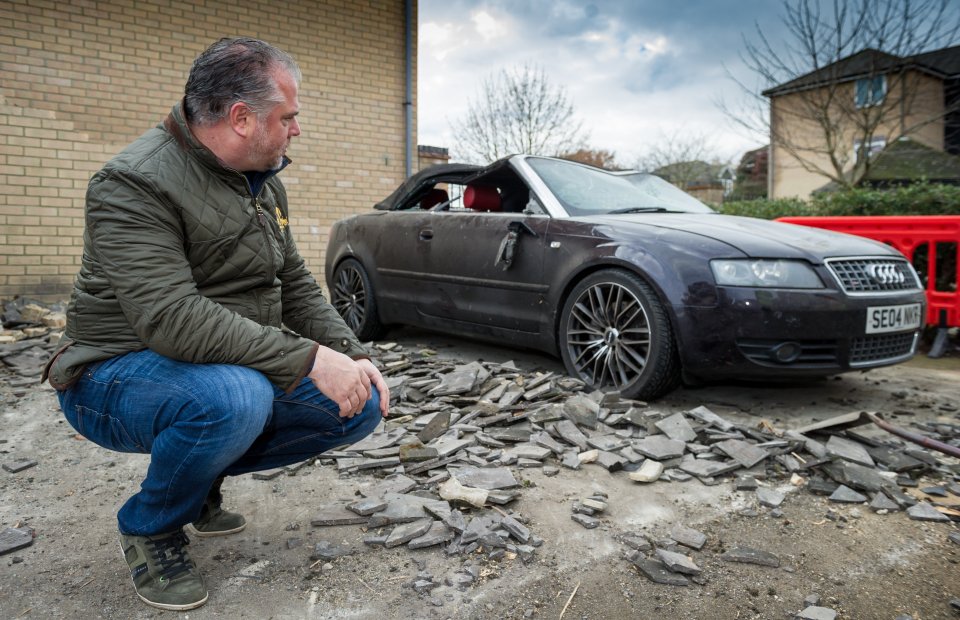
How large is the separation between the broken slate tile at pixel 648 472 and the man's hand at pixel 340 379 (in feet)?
5.10

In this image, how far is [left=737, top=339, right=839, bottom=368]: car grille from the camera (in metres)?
3.92

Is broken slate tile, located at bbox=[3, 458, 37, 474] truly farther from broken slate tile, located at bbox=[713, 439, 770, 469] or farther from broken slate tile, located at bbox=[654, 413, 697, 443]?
broken slate tile, located at bbox=[713, 439, 770, 469]

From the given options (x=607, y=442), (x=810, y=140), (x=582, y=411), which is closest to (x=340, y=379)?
(x=607, y=442)

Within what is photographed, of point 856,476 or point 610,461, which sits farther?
point 610,461

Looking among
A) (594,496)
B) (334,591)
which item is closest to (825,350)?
(594,496)

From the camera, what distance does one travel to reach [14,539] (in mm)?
2533

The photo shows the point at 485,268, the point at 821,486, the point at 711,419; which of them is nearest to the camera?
the point at 821,486

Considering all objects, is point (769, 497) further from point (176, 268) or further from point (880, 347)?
point (176, 268)

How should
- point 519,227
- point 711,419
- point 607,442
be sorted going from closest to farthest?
point 607,442 < point 711,419 < point 519,227

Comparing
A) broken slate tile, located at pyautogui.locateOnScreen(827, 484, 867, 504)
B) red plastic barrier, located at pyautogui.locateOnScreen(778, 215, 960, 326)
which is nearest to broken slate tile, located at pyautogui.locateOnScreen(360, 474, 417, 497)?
broken slate tile, located at pyautogui.locateOnScreen(827, 484, 867, 504)

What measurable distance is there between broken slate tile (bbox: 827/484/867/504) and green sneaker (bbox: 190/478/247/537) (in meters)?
2.39

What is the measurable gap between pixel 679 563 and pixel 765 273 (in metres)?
2.14

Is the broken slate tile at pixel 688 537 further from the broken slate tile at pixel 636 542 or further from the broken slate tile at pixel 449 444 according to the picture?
the broken slate tile at pixel 449 444

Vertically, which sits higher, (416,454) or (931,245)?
(931,245)
